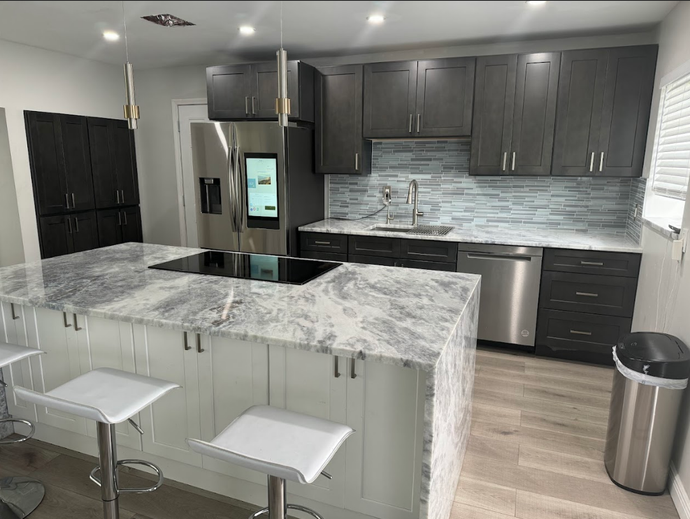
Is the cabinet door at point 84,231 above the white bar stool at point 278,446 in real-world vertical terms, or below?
above

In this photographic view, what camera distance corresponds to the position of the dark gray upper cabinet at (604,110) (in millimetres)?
3051

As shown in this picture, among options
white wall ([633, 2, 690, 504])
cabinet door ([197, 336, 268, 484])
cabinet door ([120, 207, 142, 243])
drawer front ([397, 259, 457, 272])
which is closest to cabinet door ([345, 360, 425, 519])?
cabinet door ([197, 336, 268, 484])

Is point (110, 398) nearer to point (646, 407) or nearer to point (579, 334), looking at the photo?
point (646, 407)

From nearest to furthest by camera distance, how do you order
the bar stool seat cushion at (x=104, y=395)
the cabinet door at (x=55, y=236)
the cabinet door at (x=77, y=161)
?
the bar stool seat cushion at (x=104, y=395) → the cabinet door at (x=55, y=236) → the cabinet door at (x=77, y=161)

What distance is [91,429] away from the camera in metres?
2.10

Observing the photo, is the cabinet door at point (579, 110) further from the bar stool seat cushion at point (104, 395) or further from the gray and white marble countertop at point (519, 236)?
the bar stool seat cushion at point (104, 395)

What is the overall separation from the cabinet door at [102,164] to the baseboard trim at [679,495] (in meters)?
4.66

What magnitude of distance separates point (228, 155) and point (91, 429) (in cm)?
230

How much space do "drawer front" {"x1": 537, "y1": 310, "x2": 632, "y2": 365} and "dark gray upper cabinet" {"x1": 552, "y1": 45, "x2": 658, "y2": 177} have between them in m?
1.00

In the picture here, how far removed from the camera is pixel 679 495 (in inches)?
72.8

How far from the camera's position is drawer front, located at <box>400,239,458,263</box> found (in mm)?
3406

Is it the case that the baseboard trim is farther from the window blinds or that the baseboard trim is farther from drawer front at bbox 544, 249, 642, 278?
drawer front at bbox 544, 249, 642, 278

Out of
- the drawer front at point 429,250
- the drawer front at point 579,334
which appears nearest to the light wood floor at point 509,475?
the drawer front at point 579,334

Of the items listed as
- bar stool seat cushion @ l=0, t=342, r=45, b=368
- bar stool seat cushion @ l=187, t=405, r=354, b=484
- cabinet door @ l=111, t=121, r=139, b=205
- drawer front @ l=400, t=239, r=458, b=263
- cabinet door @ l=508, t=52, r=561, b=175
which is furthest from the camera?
cabinet door @ l=111, t=121, r=139, b=205
